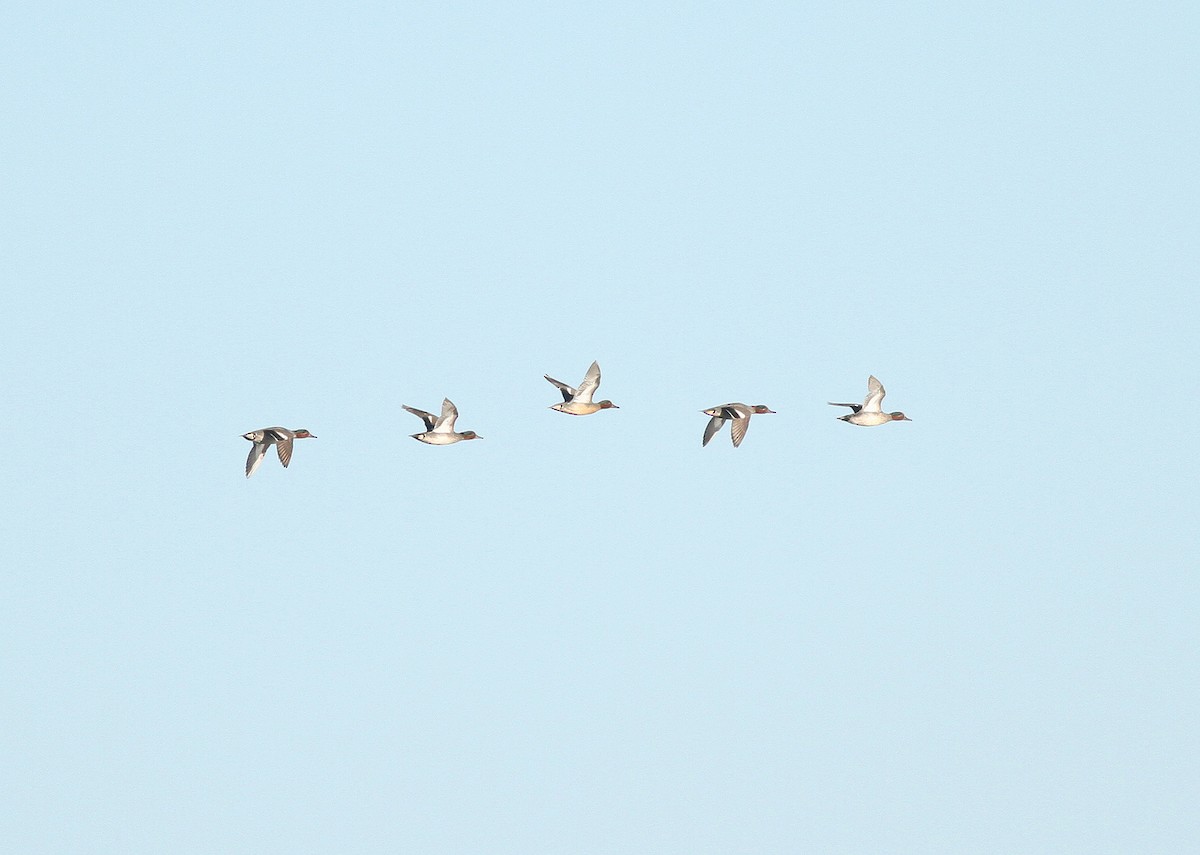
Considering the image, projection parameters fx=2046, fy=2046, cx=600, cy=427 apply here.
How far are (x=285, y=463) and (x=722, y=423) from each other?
44.3 ft

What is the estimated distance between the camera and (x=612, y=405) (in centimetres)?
6556

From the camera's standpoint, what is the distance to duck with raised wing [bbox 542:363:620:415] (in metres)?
64.3

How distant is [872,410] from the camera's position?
231 feet

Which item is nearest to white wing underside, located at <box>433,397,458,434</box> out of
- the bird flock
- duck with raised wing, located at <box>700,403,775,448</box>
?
the bird flock

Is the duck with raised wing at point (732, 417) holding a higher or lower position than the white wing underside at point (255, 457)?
higher

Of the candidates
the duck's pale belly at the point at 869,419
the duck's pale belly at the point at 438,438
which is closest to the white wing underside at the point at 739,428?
the duck's pale belly at the point at 869,419

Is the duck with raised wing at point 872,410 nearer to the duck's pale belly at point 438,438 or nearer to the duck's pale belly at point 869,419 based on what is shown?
the duck's pale belly at point 869,419

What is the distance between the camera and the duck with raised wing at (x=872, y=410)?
7006cm

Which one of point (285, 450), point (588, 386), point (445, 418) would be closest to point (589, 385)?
point (588, 386)

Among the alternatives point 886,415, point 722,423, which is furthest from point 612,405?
point 886,415

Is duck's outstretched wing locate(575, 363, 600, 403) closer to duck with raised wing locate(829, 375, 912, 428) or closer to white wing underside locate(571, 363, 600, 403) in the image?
white wing underside locate(571, 363, 600, 403)

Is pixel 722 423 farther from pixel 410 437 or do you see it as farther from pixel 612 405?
pixel 410 437

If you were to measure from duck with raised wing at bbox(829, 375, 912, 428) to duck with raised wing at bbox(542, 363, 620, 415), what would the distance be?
32.1 ft

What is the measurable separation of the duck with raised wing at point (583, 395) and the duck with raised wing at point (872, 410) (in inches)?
385
